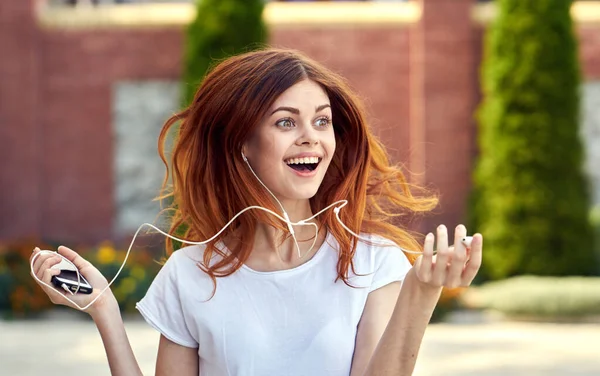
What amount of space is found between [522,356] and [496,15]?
202 inches

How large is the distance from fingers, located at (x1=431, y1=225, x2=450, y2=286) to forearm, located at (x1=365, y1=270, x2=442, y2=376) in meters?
0.07

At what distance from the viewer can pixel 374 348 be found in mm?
2275

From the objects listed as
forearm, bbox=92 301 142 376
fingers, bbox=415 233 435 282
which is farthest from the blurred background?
fingers, bbox=415 233 435 282

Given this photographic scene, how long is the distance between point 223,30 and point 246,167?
355 inches

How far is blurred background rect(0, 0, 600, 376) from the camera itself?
10.3m

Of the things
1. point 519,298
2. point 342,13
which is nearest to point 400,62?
point 342,13

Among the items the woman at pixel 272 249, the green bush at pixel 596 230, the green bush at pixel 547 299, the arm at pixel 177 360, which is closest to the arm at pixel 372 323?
the woman at pixel 272 249

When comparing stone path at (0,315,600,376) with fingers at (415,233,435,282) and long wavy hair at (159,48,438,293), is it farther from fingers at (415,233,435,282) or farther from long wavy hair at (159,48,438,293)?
fingers at (415,233,435,282)

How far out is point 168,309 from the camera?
2377 mm

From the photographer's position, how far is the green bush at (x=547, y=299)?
9.19m

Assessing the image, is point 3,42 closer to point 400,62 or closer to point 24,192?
point 24,192

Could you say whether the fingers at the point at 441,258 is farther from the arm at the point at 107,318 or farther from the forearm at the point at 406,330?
the arm at the point at 107,318

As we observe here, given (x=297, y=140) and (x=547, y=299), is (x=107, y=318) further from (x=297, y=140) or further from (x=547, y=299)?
(x=547, y=299)

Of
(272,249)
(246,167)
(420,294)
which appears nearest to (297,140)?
(246,167)
